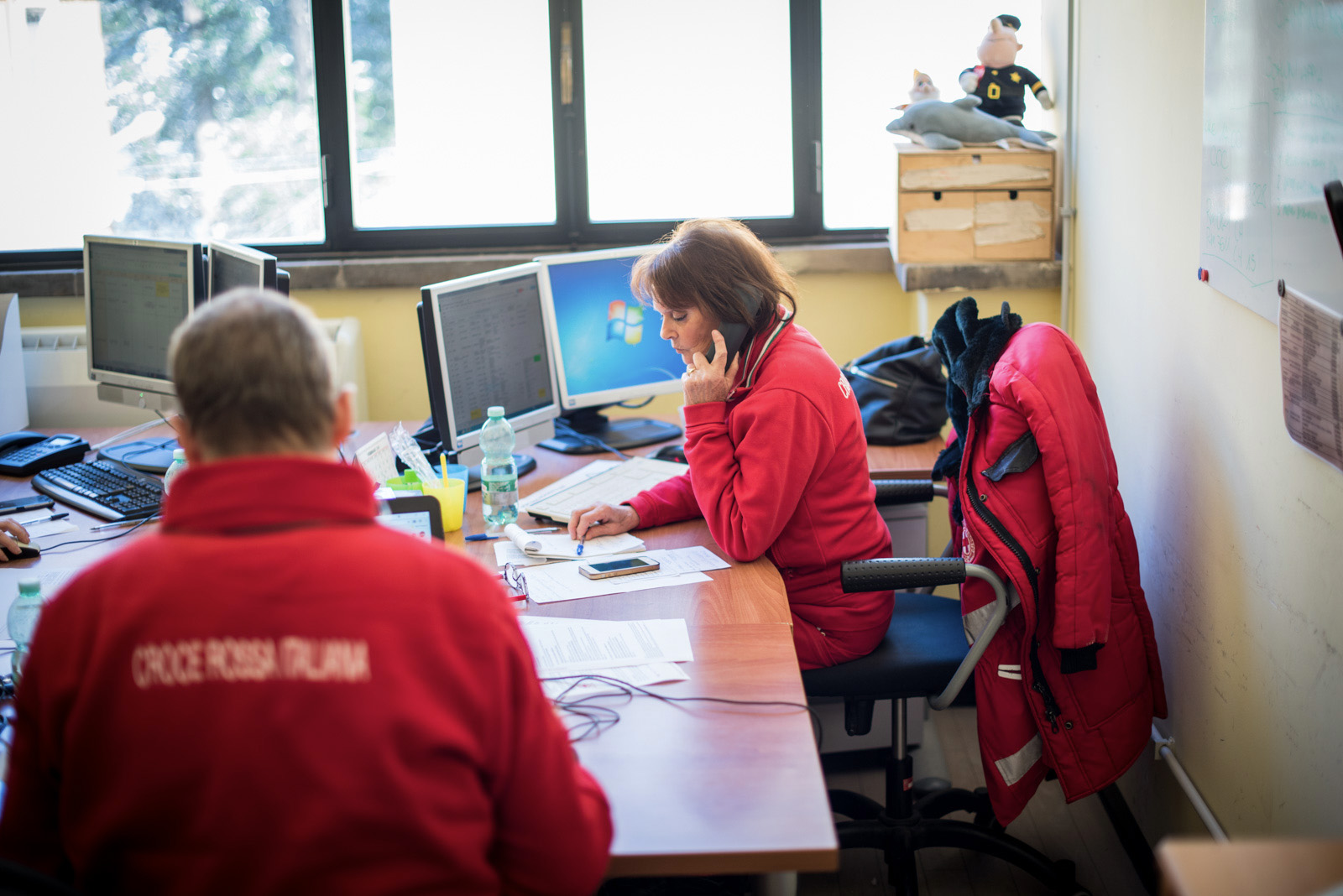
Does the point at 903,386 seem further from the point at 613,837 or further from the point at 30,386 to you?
the point at 30,386

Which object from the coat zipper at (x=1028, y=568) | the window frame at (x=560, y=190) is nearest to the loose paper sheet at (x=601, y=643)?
the coat zipper at (x=1028, y=568)

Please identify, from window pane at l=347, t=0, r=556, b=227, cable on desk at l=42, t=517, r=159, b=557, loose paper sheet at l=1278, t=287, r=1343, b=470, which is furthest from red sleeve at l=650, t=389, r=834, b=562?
window pane at l=347, t=0, r=556, b=227

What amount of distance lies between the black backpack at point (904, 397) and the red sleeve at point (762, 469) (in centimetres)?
81

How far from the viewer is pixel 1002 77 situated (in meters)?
2.95

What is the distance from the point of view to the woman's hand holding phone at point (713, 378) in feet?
6.36

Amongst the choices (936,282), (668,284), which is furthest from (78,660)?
(936,282)

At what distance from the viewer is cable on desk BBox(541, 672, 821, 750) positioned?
1.29 metres

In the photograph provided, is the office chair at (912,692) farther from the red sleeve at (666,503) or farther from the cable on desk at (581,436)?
the cable on desk at (581,436)

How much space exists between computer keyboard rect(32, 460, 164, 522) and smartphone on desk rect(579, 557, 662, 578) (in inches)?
40.4

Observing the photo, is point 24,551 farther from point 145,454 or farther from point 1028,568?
point 1028,568

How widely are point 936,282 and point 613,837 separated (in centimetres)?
223

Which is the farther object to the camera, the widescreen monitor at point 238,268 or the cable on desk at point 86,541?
the widescreen monitor at point 238,268

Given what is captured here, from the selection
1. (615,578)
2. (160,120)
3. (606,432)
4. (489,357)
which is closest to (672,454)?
(606,432)

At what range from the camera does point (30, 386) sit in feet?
10.4
